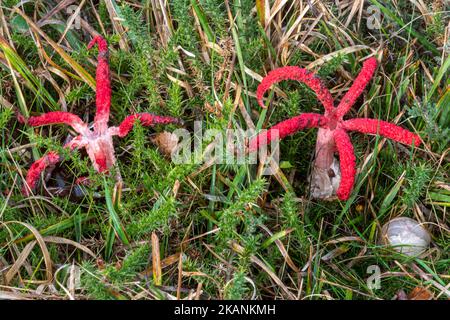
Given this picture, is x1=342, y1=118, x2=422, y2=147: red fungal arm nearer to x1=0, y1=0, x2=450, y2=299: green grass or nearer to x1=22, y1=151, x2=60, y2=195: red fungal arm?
x1=0, y1=0, x2=450, y2=299: green grass

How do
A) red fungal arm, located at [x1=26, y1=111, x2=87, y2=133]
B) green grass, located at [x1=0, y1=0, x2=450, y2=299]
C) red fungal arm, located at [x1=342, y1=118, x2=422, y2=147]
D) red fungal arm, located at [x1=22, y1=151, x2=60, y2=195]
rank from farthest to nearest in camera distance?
red fungal arm, located at [x1=26, y1=111, x2=87, y2=133], red fungal arm, located at [x1=22, y1=151, x2=60, y2=195], red fungal arm, located at [x1=342, y1=118, x2=422, y2=147], green grass, located at [x1=0, y1=0, x2=450, y2=299]

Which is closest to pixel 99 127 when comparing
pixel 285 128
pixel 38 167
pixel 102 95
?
pixel 102 95

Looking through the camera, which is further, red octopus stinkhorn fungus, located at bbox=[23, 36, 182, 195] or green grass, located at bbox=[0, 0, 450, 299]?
red octopus stinkhorn fungus, located at bbox=[23, 36, 182, 195]

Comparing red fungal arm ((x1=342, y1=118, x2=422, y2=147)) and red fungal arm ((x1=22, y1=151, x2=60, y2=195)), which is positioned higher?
red fungal arm ((x1=342, y1=118, x2=422, y2=147))

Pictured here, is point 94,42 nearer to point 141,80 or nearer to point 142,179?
point 141,80

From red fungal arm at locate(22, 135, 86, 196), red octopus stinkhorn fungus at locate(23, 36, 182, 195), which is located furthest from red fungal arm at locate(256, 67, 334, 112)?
red fungal arm at locate(22, 135, 86, 196)

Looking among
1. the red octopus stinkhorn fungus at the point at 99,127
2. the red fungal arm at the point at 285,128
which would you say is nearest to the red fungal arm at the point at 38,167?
the red octopus stinkhorn fungus at the point at 99,127

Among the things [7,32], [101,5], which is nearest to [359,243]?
[101,5]

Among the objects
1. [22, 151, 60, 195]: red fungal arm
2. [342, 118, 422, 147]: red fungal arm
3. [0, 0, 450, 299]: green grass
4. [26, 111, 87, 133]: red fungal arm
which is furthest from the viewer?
[26, 111, 87, 133]: red fungal arm
